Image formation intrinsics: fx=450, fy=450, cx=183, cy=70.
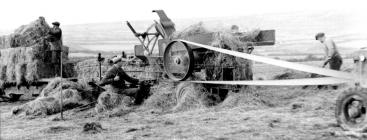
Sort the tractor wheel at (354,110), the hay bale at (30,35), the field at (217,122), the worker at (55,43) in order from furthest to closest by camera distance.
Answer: the hay bale at (30,35) < the worker at (55,43) < the field at (217,122) < the tractor wheel at (354,110)

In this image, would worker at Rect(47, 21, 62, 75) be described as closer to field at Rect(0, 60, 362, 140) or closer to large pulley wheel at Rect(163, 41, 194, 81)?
field at Rect(0, 60, 362, 140)

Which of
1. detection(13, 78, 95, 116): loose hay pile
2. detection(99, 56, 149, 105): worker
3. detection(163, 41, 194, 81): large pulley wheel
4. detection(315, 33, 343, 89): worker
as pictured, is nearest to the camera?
detection(163, 41, 194, 81): large pulley wheel

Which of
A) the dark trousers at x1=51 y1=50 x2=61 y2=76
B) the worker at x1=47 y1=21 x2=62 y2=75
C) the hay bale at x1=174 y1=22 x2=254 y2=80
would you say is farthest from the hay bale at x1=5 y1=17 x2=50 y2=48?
the hay bale at x1=174 y1=22 x2=254 y2=80

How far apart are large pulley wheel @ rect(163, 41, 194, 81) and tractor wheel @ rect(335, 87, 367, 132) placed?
4040 millimetres

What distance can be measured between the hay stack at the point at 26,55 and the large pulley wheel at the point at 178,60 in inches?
194

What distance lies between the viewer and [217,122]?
789 cm

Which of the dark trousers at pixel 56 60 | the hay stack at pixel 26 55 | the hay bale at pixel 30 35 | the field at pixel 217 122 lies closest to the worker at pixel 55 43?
the dark trousers at pixel 56 60

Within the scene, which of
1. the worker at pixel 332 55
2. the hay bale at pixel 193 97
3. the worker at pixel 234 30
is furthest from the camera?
the worker at pixel 332 55

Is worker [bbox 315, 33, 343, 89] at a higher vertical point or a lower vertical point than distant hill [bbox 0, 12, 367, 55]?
lower

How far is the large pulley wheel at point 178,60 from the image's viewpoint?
999cm

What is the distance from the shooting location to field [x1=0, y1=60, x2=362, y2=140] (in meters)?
6.83

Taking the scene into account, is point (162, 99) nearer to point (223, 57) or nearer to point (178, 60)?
point (178, 60)

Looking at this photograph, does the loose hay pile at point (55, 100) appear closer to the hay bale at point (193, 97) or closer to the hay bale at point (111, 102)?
the hay bale at point (111, 102)

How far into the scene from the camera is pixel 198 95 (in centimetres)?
992
